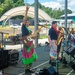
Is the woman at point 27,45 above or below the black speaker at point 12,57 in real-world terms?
above

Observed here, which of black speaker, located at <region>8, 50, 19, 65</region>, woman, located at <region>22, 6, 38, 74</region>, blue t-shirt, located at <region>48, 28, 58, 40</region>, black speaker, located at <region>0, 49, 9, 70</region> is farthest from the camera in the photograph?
black speaker, located at <region>8, 50, 19, 65</region>

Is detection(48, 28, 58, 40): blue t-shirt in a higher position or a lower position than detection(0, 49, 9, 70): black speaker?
higher

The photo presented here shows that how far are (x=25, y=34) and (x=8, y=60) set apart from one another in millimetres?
2620

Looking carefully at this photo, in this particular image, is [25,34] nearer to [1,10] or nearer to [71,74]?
[71,74]

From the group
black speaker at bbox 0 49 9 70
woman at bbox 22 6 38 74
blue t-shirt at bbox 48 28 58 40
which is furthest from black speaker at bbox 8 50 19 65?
woman at bbox 22 6 38 74

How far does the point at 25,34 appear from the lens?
7.48m

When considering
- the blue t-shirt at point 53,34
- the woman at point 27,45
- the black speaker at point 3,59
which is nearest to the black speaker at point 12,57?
the black speaker at point 3,59

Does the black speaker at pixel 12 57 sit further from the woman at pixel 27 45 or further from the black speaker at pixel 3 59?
the woman at pixel 27 45

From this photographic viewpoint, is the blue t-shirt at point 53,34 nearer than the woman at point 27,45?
No

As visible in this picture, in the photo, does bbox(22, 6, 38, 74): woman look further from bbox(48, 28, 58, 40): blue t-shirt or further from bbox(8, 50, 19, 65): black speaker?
bbox(8, 50, 19, 65): black speaker

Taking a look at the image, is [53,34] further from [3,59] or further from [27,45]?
[27,45]

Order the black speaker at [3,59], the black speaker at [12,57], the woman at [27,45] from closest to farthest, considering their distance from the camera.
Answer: the woman at [27,45], the black speaker at [3,59], the black speaker at [12,57]

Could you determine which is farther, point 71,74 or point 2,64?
point 2,64

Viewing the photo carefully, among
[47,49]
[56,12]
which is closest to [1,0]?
[56,12]
